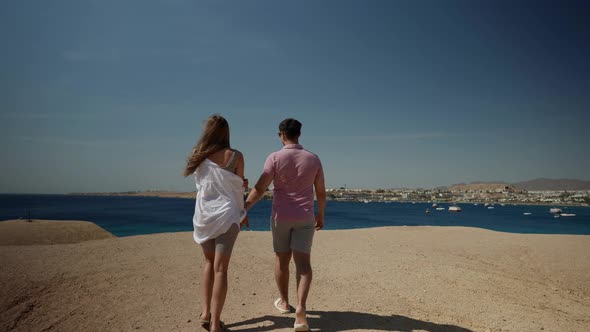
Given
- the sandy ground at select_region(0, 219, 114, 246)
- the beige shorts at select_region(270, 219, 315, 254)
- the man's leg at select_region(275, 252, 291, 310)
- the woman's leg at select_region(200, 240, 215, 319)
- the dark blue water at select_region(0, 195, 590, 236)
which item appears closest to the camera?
the woman's leg at select_region(200, 240, 215, 319)

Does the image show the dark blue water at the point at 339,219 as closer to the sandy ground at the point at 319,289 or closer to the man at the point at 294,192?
the sandy ground at the point at 319,289

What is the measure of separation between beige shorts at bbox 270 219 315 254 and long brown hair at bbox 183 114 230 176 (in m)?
1.18

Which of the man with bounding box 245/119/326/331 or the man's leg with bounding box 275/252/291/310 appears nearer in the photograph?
the man with bounding box 245/119/326/331

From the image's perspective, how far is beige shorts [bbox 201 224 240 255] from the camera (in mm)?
3393

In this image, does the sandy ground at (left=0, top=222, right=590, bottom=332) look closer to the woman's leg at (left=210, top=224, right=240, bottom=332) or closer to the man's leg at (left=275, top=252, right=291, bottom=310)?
the man's leg at (left=275, top=252, right=291, bottom=310)

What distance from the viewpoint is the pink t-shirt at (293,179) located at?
376 cm

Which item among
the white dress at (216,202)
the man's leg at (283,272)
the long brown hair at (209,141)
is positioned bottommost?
the man's leg at (283,272)

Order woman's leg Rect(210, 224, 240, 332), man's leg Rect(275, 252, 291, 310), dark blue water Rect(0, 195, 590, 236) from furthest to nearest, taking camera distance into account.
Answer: dark blue water Rect(0, 195, 590, 236) → man's leg Rect(275, 252, 291, 310) → woman's leg Rect(210, 224, 240, 332)

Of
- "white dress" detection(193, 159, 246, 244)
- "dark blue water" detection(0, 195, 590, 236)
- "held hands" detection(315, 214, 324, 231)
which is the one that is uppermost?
"white dress" detection(193, 159, 246, 244)

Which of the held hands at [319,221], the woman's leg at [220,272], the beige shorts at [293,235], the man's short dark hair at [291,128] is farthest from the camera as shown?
the held hands at [319,221]

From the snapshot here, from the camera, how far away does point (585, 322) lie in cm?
468

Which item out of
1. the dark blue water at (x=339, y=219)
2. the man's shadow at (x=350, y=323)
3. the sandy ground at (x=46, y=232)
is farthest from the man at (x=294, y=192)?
the dark blue water at (x=339, y=219)

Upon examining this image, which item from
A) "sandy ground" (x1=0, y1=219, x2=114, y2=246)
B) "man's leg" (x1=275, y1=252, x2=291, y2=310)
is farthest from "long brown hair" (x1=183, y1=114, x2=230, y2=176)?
"sandy ground" (x1=0, y1=219, x2=114, y2=246)

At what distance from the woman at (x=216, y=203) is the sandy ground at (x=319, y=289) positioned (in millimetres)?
770
